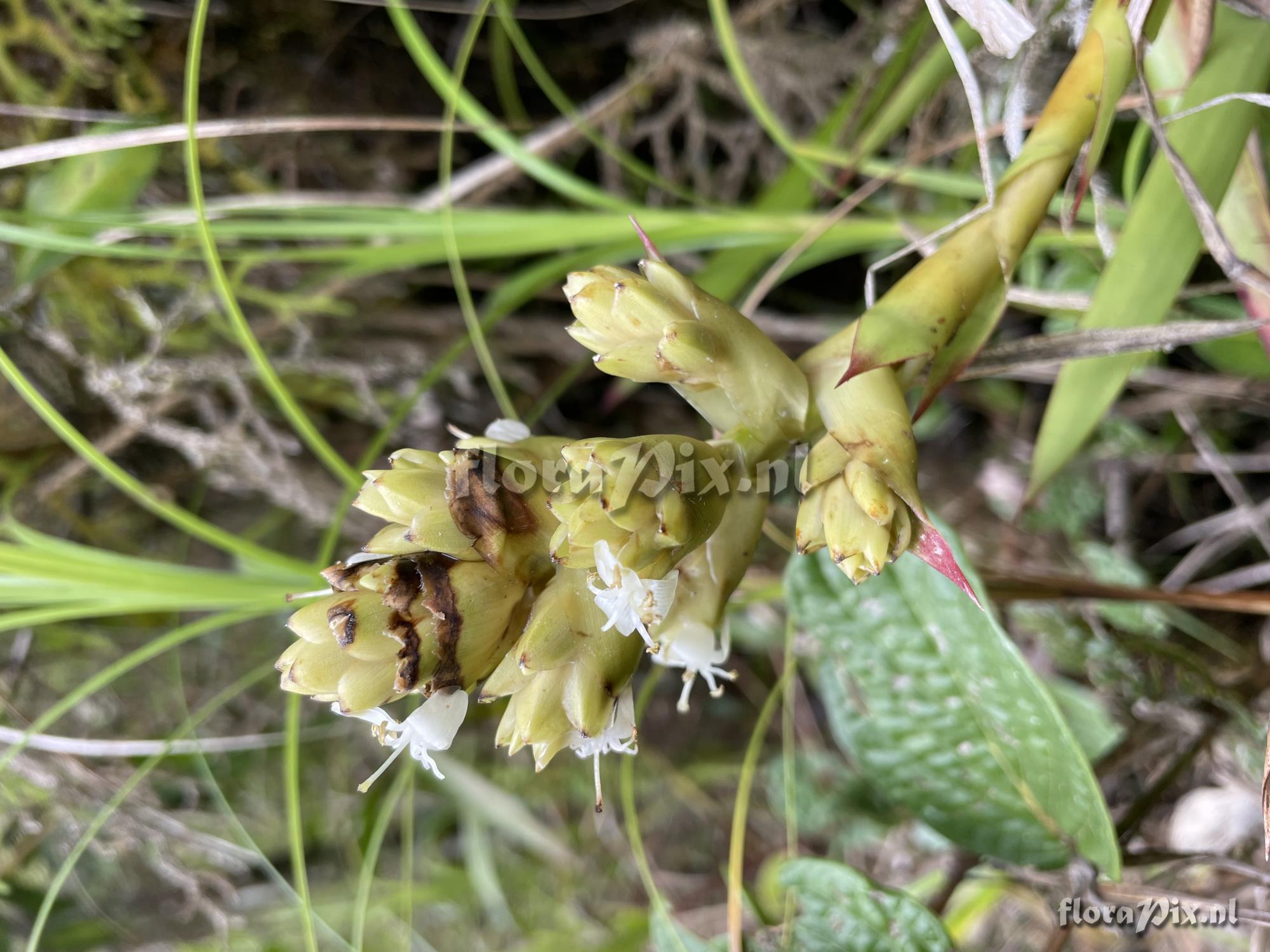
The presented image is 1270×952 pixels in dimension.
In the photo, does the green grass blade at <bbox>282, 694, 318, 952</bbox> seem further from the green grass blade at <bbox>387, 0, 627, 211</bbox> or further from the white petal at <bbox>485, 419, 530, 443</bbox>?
the green grass blade at <bbox>387, 0, 627, 211</bbox>

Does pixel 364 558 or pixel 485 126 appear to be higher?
pixel 485 126

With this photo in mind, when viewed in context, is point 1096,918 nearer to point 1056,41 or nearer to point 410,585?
point 410,585

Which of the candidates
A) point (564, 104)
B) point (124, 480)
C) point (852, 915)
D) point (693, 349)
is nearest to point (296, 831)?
point (124, 480)

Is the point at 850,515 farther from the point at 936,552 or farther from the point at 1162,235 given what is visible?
the point at 1162,235

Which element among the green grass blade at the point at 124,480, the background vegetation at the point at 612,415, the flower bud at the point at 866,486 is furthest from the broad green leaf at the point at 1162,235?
the green grass blade at the point at 124,480

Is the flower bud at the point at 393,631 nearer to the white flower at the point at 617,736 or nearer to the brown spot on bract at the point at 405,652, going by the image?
the brown spot on bract at the point at 405,652

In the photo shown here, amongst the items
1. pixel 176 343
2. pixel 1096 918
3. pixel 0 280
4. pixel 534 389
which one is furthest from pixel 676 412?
pixel 0 280
